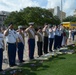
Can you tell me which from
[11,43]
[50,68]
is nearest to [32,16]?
[11,43]

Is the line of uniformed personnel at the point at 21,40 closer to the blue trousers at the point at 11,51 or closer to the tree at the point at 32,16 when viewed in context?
the blue trousers at the point at 11,51

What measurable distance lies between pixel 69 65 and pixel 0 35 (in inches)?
126

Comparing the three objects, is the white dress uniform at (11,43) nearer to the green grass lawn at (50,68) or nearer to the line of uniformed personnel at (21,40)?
the line of uniformed personnel at (21,40)

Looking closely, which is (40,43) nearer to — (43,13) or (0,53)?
(0,53)

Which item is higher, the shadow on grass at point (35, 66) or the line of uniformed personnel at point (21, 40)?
the line of uniformed personnel at point (21, 40)

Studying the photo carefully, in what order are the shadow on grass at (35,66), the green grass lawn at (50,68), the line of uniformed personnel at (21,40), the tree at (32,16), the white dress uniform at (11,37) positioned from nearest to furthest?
the green grass lawn at (50,68)
the shadow on grass at (35,66)
the line of uniformed personnel at (21,40)
the white dress uniform at (11,37)
the tree at (32,16)

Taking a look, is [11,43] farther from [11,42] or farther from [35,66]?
[35,66]

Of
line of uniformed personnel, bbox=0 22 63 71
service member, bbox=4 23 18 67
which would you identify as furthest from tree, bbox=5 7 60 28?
service member, bbox=4 23 18 67

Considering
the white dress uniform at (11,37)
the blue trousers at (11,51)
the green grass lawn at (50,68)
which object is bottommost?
the green grass lawn at (50,68)

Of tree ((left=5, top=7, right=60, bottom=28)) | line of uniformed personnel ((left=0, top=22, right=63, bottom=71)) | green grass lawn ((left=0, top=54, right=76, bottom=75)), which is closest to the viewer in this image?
green grass lawn ((left=0, top=54, right=76, bottom=75))

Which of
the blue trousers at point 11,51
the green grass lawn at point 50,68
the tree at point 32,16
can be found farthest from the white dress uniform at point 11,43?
the tree at point 32,16

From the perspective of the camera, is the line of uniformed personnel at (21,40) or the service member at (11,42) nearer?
the line of uniformed personnel at (21,40)

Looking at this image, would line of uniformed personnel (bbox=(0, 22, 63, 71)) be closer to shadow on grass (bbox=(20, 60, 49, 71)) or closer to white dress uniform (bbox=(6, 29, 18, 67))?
white dress uniform (bbox=(6, 29, 18, 67))

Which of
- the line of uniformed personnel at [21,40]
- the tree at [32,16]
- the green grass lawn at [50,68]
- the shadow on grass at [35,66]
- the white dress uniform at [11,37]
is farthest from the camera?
the tree at [32,16]
